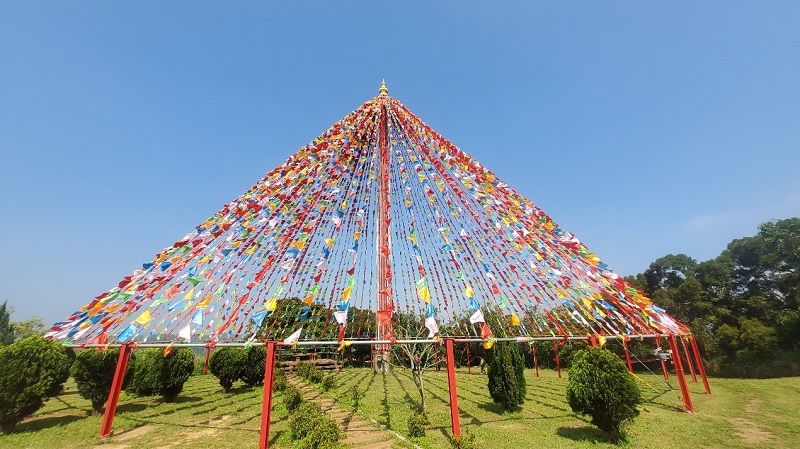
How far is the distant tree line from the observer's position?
27.0m

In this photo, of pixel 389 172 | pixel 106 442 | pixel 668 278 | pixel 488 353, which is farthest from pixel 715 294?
pixel 106 442

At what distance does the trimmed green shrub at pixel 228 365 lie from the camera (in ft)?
63.8

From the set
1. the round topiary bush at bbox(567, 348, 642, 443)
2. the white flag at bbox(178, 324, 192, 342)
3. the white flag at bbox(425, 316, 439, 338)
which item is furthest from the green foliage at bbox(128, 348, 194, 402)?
the round topiary bush at bbox(567, 348, 642, 443)

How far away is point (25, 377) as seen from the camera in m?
11.4

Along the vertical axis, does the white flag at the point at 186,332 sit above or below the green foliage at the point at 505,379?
above

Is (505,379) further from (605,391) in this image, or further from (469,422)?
(605,391)

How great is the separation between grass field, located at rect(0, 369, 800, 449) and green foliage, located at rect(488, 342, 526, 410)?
533mm

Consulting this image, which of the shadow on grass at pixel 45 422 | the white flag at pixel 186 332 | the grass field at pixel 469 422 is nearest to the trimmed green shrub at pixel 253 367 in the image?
the grass field at pixel 469 422

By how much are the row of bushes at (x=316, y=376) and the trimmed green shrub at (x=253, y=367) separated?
3793 mm

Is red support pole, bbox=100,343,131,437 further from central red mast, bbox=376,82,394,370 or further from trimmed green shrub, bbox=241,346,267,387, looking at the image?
trimmed green shrub, bbox=241,346,267,387

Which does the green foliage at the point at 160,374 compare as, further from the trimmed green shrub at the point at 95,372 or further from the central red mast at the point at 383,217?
the central red mast at the point at 383,217

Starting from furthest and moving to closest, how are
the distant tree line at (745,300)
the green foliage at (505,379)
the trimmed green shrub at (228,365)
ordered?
1. the distant tree line at (745,300)
2. the trimmed green shrub at (228,365)
3. the green foliage at (505,379)

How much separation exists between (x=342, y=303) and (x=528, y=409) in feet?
33.2

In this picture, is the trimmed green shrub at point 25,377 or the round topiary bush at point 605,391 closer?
the round topiary bush at point 605,391
